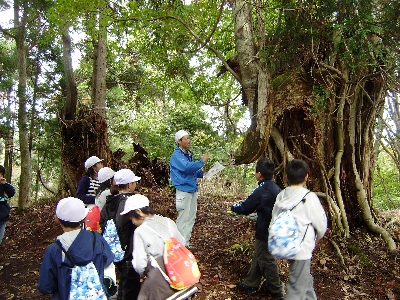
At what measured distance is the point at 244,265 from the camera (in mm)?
4938

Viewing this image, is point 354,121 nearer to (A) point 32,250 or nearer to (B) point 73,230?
(B) point 73,230

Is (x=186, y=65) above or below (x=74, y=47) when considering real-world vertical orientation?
below

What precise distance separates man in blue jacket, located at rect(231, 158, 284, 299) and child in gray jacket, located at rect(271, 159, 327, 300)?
1.72ft

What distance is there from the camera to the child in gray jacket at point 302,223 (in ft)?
10.5

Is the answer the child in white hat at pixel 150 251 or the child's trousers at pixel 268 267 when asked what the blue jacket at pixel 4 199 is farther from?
the child's trousers at pixel 268 267

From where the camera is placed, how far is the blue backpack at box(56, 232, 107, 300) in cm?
Result: 260

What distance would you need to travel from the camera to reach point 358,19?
13.7 ft

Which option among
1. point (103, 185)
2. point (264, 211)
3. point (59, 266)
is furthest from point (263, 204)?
point (59, 266)

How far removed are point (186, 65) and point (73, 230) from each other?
19.3 ft

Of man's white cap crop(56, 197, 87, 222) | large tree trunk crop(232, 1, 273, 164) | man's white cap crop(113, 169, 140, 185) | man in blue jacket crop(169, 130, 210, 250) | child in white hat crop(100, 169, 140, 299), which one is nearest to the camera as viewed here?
man's white cap crop(56, 197, 87, 222)

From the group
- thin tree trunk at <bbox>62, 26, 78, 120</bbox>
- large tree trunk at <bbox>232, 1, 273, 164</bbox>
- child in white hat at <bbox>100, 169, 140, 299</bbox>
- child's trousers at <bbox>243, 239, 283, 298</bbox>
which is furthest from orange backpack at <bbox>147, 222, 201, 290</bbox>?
thin tree trunk at <bbox>62, 26, 78, 120</bbox>

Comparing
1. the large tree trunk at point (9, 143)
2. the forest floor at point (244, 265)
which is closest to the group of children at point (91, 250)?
the forest floor at point (244, 265)

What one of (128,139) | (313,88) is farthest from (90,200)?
(128,139)

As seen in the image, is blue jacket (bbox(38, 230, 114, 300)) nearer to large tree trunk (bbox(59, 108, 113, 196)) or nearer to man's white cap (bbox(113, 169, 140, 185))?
man's white cap (bbox(113, 169, 140, 185))
